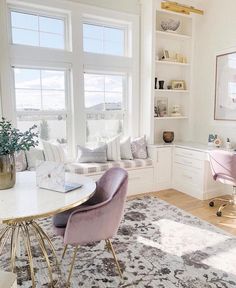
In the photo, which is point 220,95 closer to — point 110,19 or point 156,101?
A: point 156,101

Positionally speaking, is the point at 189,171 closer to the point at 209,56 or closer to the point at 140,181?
the point at 140,181

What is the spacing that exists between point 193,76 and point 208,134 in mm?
1025

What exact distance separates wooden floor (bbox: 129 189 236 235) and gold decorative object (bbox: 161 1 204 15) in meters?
2.76

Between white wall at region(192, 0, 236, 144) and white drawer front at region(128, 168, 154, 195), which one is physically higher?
white wall at region(192, 0, 236, 144)

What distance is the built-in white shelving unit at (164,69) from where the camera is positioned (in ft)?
12.3

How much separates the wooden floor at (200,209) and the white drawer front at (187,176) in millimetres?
199

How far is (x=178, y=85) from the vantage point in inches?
164

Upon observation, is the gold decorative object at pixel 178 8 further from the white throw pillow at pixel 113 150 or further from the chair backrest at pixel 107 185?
the chair backrest at pixel 107 185

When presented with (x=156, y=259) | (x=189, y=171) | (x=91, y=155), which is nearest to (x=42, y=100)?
(x=91, y=155)

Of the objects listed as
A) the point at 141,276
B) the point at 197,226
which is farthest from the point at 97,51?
the point at 141,276

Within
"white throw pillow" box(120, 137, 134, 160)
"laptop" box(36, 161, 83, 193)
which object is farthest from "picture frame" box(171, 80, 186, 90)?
"laptop" box(36, 161, 83, 193)

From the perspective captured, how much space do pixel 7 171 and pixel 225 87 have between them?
10.5 feet

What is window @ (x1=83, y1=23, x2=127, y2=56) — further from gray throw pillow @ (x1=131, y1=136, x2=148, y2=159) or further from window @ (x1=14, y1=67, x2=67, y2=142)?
gray throw pillow @ (x1=131, y1=136, x2=148, y2=159)

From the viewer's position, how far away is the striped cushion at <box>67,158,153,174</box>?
10.6 feet
